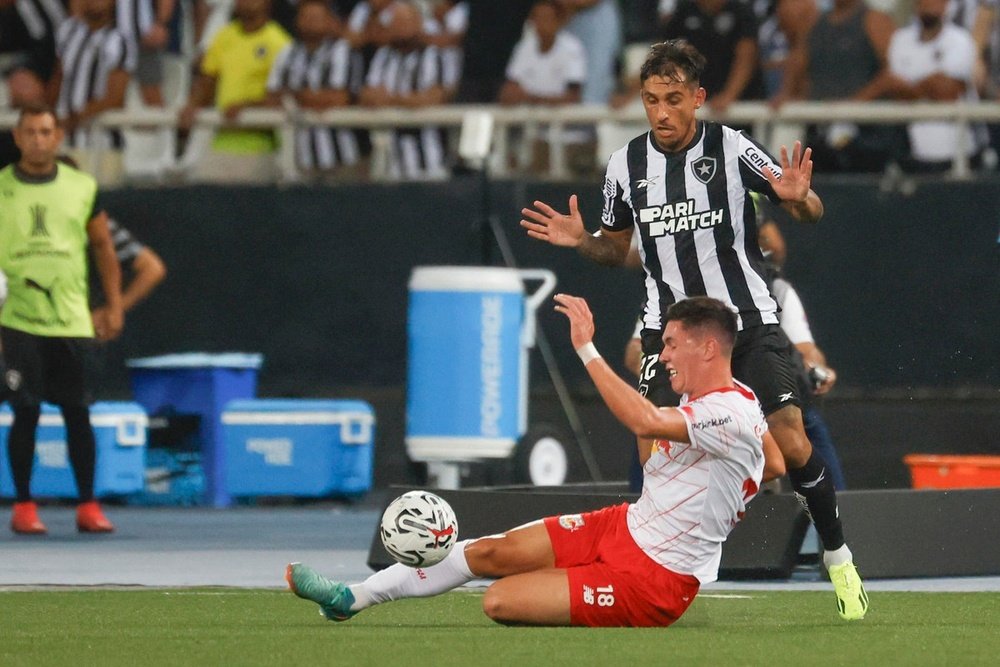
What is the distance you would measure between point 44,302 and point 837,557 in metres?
5.56

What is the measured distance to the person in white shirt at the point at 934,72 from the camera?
14.5m

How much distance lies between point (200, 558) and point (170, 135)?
5.87 meters

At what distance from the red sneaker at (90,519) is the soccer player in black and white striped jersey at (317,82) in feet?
14.2

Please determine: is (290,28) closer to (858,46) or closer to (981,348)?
(858,46)

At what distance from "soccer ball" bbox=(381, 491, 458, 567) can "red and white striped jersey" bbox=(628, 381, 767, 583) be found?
2.10ft

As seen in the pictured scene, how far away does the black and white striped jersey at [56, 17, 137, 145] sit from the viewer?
54.4 ft

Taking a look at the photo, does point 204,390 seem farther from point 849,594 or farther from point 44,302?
point 849,594

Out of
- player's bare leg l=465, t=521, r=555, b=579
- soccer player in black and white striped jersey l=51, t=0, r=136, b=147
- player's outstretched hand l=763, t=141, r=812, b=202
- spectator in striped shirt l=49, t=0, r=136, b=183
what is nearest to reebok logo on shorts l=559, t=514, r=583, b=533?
player's bare leg l=465, t=521, r=555, b=579

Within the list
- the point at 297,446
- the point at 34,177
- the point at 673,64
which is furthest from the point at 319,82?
the point at 673,64

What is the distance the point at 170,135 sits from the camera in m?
16.5

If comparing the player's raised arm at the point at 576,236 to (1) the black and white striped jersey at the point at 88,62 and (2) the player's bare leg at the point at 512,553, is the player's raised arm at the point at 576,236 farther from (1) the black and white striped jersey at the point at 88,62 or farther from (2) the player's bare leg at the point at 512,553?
(1) the black and white striped jersey at the point at 88,62

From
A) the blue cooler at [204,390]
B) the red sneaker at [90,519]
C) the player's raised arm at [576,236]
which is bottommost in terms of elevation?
the red sneaker at [90,519]

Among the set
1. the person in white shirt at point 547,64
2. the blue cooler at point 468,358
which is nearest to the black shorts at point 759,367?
the blue cooler at point 468,358

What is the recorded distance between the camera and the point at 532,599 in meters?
7.62
